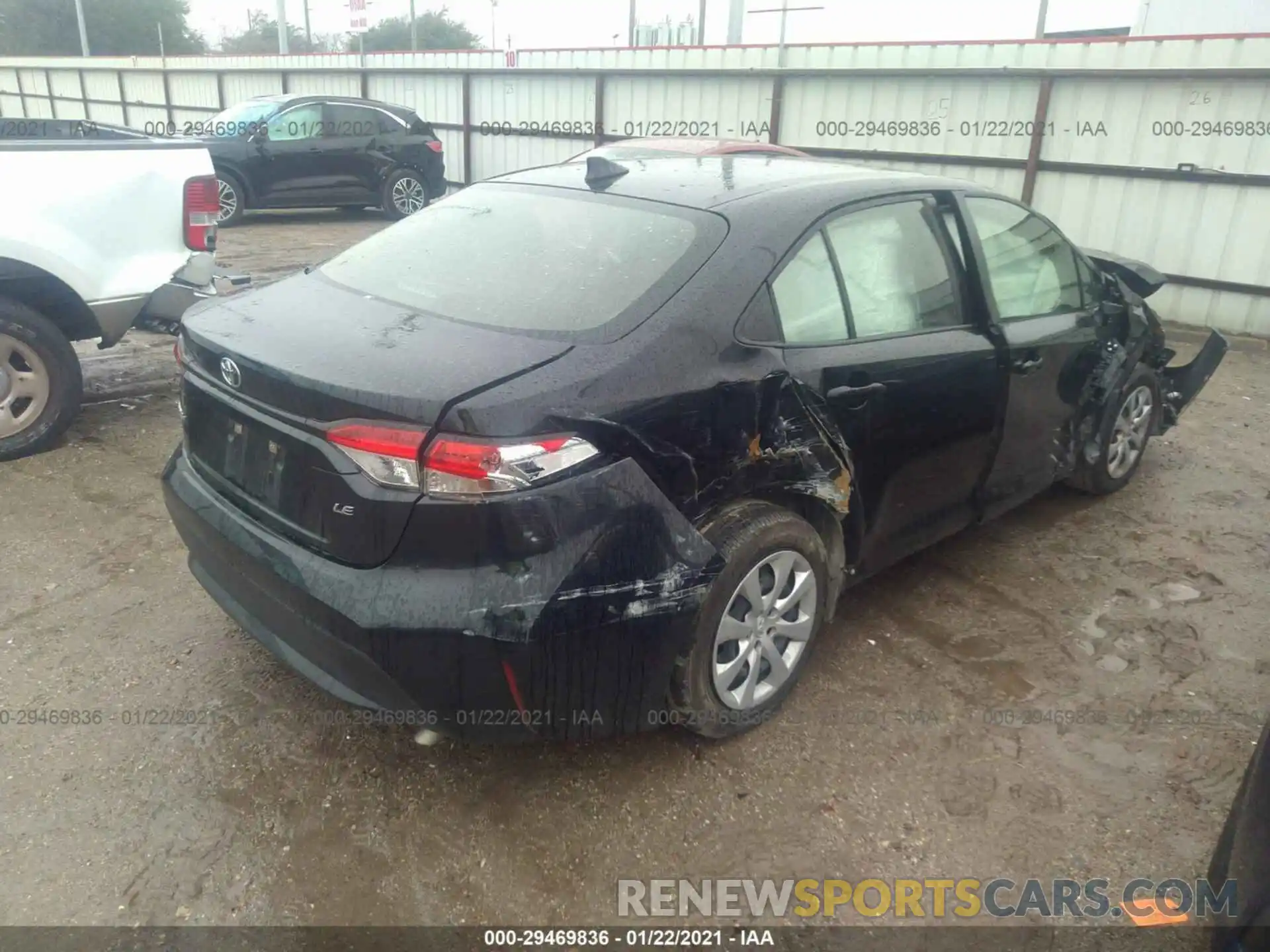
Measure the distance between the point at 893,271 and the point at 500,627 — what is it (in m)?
1.88

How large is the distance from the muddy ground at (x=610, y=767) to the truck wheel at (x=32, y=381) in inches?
32.3

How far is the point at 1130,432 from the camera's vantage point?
4.75 meters

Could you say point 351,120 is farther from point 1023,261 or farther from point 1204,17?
point 1204,17

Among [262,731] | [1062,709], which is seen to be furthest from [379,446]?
[1062,709]

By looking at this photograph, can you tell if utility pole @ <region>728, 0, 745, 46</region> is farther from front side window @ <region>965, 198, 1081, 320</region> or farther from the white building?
the white building

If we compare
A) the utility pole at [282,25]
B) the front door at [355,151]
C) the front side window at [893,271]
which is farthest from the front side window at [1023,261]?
the utility pole at [282,25]

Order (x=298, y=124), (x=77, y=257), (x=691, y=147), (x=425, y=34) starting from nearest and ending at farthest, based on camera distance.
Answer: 1. (x=77, y=257)
2. (x=691, y=147)
3. (x=298, y=124)
4. (x=425, y=34)

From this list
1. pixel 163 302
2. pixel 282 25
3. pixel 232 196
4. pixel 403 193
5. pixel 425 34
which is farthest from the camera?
pixel 425 34

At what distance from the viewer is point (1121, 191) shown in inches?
352

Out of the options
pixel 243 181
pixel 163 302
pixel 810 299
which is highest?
pixel 810 299

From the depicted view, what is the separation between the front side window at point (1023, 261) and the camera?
3611 mm

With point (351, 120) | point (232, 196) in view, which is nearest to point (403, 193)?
point (351, 120)

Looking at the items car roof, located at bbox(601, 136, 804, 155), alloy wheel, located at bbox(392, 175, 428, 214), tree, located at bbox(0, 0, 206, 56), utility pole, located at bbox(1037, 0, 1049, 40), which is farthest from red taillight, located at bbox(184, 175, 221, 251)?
tree, located at bbox(0, 0, 206, 56)

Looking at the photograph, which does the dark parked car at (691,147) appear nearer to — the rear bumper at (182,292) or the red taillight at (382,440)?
the rear bumper at (182,292)
